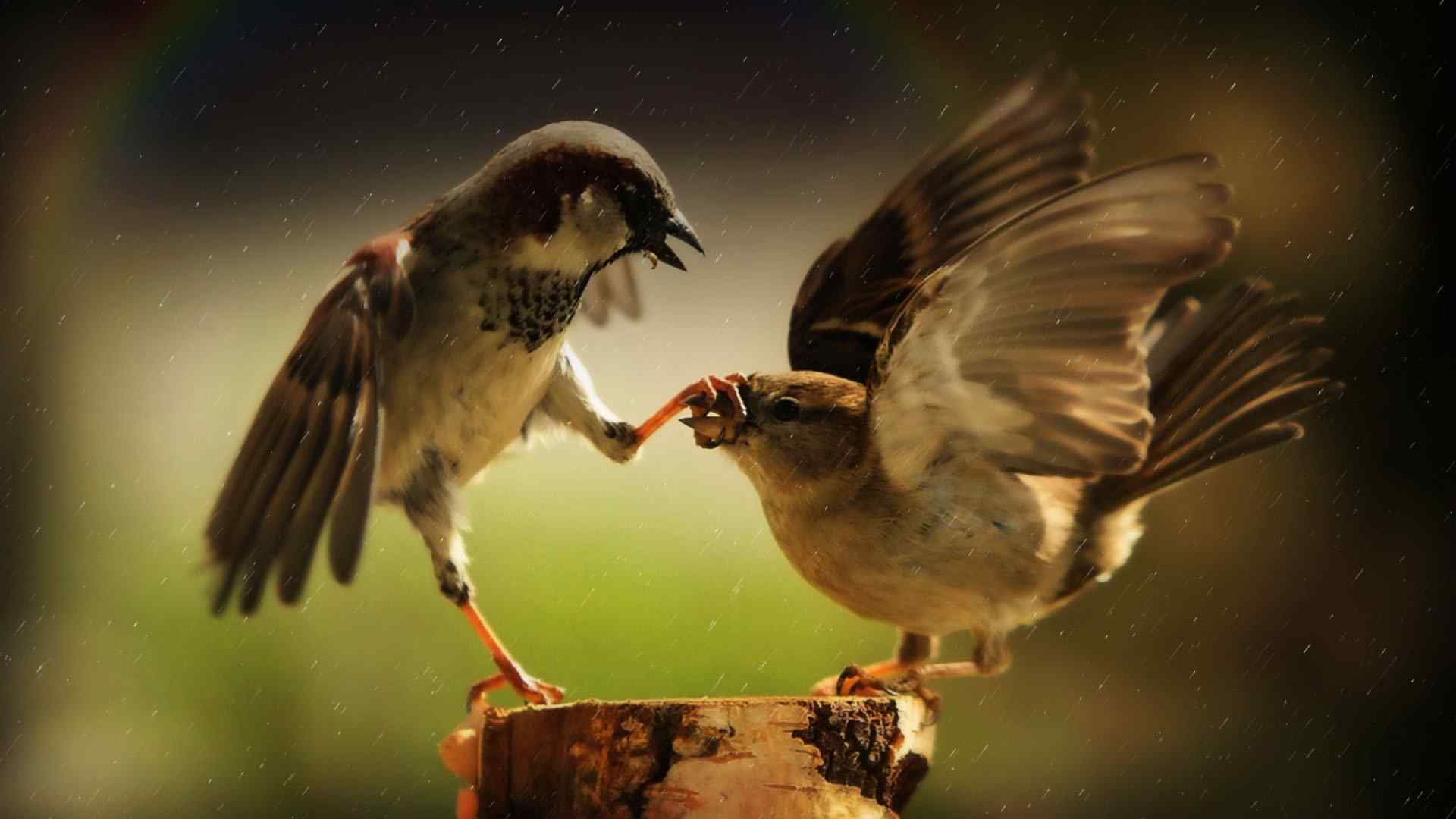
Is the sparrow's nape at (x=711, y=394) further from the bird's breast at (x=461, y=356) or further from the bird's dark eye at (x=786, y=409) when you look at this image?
the bird's breast at (x=461, y=356)

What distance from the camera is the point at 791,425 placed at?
1197 millimetres

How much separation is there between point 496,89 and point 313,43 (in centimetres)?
42

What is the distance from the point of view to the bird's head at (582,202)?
1.08 m

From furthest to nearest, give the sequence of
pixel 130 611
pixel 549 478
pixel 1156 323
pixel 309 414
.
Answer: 1. pixel 130 611
2. pixel 549 478
3. pixel 1156 323
4. pixel 309 414

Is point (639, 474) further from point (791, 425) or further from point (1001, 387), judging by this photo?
point (1001, 387)

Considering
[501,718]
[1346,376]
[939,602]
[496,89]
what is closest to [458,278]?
[501,718]

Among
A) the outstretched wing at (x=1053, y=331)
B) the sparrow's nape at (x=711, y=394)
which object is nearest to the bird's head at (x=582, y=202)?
the sparrow's nape at (x=711, y=394)

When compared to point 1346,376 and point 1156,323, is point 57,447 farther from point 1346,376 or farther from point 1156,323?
point 1346,376

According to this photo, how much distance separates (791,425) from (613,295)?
45 cm

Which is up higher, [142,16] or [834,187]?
[142,16]

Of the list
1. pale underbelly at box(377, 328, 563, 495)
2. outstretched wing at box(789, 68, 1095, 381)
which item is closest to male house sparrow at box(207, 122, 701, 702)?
pale underbelly at box(377, 328, 563, 495)

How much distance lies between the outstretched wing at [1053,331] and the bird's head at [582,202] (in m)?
0.25

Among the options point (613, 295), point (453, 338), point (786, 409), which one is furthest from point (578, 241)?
point (613, 295)

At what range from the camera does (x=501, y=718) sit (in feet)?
3.34
